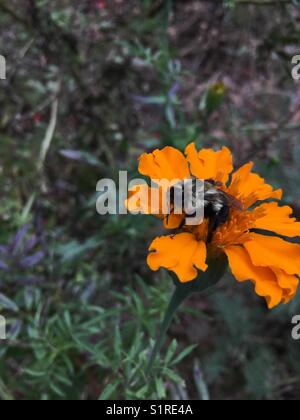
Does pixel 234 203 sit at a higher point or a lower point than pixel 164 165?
lower

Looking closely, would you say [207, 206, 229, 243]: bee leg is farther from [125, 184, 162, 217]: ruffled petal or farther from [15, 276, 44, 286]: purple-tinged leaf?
[15, 276, 44, 286]: purple-tinged leaf

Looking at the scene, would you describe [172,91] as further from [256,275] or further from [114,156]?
[256,275]

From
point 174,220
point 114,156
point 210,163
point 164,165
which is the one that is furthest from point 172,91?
point 174,220

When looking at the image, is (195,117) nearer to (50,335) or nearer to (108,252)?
(108,252)

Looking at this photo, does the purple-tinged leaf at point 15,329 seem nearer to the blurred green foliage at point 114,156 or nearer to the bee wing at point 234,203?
the blurred green foliage at point 114,156

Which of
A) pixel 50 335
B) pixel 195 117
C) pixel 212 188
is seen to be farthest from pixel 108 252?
pixel 212 188

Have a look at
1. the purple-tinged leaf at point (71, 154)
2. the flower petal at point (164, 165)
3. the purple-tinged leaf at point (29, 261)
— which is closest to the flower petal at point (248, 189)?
the flower petal at point (164, 165)
